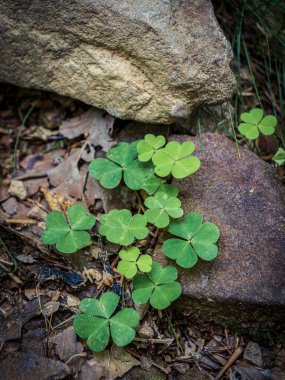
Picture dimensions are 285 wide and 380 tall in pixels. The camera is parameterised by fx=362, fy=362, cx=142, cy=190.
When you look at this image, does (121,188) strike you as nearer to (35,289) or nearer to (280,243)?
(35,289)

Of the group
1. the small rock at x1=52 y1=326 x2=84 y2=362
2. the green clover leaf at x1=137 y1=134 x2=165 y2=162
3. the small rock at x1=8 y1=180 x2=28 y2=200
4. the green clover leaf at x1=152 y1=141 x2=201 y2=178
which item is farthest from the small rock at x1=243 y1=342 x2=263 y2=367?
the small rock at x1=8 y1=180 x2=28 y2=200

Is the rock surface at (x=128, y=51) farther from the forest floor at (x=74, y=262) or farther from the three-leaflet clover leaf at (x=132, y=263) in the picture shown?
the three-leaflet clover leaf at (x=132, y=263)

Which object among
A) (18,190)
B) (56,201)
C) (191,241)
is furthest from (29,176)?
(191,241)

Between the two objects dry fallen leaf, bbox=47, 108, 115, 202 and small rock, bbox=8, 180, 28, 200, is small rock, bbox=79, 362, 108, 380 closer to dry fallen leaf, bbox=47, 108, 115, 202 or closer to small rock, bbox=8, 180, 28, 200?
dry fallen leaf, bbox=47, 108, 115, 202

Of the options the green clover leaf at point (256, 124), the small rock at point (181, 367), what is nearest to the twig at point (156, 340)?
the small rock at point (181, 367)

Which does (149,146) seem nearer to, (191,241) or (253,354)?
(191,241)

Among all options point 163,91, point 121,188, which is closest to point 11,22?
point 163,91
